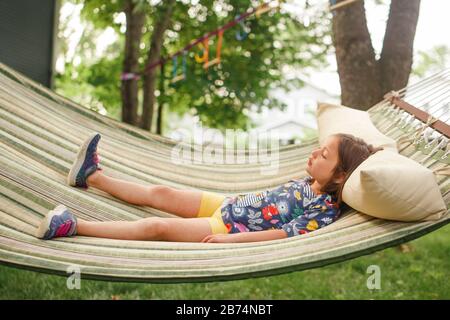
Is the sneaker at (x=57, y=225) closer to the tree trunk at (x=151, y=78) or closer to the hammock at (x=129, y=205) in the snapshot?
the hammock at (x=129, y=205)

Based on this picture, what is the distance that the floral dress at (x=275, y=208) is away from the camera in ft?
5.87

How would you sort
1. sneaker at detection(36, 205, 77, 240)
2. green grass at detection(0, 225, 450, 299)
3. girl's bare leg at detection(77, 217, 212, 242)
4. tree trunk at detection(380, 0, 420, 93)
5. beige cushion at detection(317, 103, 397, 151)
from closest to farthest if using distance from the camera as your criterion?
sneaker at detection(36, 205, 77, 240) → girl's bare leg at detection(77, 217, 212, 242) → beige cushion at detection(317, 103, 397, 151) → green grass at detection(0, 225, 450, 299) → tree trunk at detection(380, 0, 420, 93)

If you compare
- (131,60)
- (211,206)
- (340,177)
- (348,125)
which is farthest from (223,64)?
(340,177)

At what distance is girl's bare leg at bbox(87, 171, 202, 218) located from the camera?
1884mm

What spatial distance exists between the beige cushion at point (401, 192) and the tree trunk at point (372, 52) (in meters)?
1.73

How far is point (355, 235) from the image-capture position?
54.8 inches

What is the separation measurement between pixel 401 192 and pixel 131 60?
4.14 meters

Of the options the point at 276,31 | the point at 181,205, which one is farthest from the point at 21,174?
the point at 276,31

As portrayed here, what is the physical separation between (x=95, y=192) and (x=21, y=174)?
0.90 ft

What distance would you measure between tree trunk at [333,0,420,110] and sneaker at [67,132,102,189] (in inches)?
68.6

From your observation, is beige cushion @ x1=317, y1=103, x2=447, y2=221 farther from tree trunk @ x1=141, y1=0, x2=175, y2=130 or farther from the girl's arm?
tree trunk @ x1=141, y1=0, x2=175, y2=130

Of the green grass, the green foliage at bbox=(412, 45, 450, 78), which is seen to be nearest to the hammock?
the green grass

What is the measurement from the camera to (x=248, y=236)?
165 centimetres

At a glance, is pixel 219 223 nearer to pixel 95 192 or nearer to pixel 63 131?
pixel 95 192
